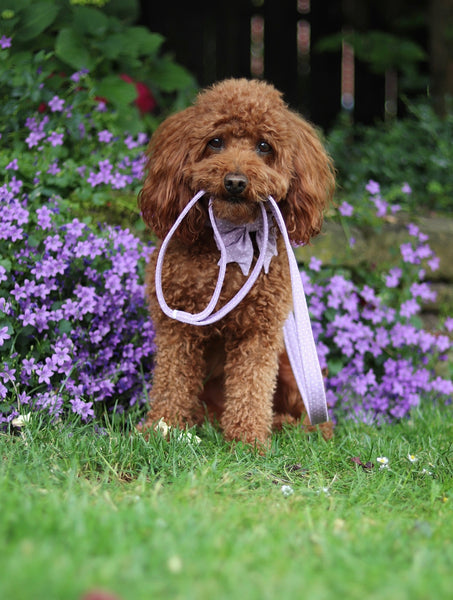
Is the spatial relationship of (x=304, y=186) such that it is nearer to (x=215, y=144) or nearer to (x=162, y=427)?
(x=215, y=144)

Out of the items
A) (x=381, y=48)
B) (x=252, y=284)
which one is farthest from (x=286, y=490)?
(x=381, y=48)

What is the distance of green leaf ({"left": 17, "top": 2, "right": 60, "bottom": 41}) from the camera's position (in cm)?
367

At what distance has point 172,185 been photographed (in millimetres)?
2568

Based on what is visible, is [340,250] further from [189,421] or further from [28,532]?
[28,532]

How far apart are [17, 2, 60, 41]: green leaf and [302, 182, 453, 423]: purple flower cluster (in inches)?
75.4

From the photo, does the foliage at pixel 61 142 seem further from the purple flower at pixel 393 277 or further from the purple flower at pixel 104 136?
the purple flower at pixel 393 277

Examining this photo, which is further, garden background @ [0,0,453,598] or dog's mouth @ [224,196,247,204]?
dog's mouth @ [224,196,247,204]

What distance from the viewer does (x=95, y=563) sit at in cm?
144

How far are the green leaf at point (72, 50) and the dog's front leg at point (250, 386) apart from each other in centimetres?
195

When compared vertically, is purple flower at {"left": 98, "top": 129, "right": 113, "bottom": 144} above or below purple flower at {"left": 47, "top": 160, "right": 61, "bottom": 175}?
above

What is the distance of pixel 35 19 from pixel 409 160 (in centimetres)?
288

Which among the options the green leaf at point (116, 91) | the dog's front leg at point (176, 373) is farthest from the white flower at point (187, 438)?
the green leaf at point (116, 91)

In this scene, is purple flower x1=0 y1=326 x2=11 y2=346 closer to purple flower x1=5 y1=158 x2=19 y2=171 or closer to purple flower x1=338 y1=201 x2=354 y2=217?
purple flower x1=5 y1=158 x2=19 y2=171

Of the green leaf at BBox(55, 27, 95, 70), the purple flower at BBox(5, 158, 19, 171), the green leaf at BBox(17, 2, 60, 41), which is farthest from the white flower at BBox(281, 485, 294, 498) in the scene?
the green leaf at BBox(17, 2, 60, 41)
